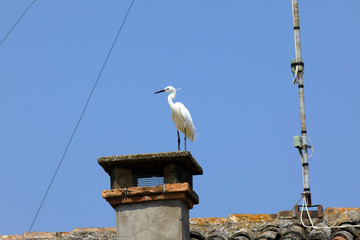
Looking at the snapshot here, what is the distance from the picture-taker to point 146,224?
769 centimetres

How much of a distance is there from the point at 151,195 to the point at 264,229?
1871mm

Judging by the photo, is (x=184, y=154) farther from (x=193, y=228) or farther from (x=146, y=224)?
(x=193, y=228)

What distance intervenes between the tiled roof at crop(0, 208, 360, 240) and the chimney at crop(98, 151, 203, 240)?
3.75ft

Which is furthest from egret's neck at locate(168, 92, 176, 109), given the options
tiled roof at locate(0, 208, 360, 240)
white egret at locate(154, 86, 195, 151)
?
tiled roof at locate(0, 208, 360, 240)

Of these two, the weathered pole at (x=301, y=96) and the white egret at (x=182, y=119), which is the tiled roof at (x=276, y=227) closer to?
the weathered pole at (x=301, y=96)

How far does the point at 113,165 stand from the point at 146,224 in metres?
0.72

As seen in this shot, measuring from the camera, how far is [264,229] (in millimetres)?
9078

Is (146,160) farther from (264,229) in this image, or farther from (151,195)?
(264,229)

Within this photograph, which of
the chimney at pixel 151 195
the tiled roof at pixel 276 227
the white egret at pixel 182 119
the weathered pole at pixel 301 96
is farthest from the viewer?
the weathered pole at pixel 301 96

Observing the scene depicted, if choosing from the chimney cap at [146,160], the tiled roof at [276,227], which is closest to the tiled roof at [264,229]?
the tiled roof at [276,227]

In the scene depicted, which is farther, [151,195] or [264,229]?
[264,229]

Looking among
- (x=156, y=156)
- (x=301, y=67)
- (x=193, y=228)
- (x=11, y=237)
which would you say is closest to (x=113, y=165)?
(x=156, y=156)

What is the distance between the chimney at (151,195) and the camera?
7.67 meters

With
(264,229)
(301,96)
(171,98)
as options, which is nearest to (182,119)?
(171,98)
